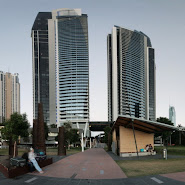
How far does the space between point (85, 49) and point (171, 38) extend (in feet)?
499

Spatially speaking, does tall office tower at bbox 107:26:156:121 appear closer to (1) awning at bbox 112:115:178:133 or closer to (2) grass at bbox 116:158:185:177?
(1) awning at bbox 112:115:178:133

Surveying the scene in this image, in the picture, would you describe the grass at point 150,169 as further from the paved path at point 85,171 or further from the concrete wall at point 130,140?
the concrete wall at point 130,140

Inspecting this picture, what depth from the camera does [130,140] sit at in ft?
85.1

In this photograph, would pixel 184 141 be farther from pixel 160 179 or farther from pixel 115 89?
pixel 115 89

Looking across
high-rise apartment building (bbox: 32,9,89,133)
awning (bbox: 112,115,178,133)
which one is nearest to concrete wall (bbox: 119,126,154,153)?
awning (bbox: 112,115,178,133)

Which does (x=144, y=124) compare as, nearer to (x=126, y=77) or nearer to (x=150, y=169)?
(x=150, y=169)

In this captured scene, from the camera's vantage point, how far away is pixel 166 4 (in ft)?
67.9

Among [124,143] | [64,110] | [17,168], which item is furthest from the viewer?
[64,110]

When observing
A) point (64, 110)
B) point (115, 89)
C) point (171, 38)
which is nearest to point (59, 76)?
point (64, 110)

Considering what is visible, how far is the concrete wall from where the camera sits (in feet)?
83.4

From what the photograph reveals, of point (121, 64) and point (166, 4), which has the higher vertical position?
point (121, 64)

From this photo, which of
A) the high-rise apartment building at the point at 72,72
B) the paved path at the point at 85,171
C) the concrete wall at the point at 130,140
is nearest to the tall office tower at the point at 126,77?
the high-rise apartment building at the point at 72,72

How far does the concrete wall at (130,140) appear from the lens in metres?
25.4

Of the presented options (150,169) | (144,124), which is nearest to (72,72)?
(144,124)
